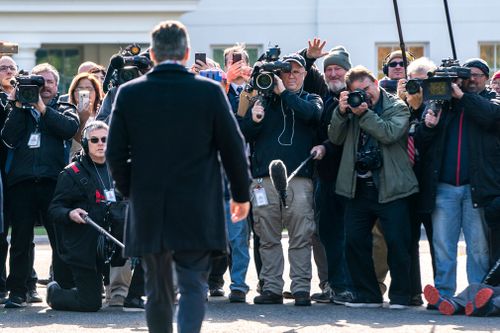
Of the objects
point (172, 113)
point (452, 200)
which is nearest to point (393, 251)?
point (452, 200)

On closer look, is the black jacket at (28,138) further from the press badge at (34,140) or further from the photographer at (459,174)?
the photographer at (459,174)

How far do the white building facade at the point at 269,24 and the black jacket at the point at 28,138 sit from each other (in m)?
15.9

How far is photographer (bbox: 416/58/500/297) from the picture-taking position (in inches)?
439

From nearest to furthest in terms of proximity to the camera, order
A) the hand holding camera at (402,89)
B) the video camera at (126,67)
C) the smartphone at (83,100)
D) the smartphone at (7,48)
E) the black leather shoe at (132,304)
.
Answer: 1. the black leather shoe at (132,304)
2. the hand holding camera at (402,89)
3. the video camera at (126,67)
4. the smartphone at (83,100)
5. the smartphone at (7,48)

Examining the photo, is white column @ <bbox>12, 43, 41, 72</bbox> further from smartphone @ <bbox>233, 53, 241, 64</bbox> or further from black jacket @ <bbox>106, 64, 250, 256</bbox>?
black jacket @ <bbox>106, 64, 250, 256</bbox>

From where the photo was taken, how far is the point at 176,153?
8.24m

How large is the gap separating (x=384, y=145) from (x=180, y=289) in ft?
11.7

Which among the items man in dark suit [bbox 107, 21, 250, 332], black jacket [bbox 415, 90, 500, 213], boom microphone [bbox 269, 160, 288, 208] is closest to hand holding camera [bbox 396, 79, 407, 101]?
black jacket [bbox 415, 90, 500, 213]

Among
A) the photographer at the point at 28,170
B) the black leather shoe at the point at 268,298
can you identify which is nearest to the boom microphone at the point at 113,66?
the photographer at the point at 28,170

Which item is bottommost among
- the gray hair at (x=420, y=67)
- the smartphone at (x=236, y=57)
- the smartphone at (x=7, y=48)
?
the gray hair at (x=420, y=67)

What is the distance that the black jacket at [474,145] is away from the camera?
1107cm

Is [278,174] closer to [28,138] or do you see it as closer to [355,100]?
[355,100]

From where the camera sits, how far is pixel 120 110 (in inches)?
328

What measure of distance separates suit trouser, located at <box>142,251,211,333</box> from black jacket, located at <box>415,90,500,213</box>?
342 centimetres
